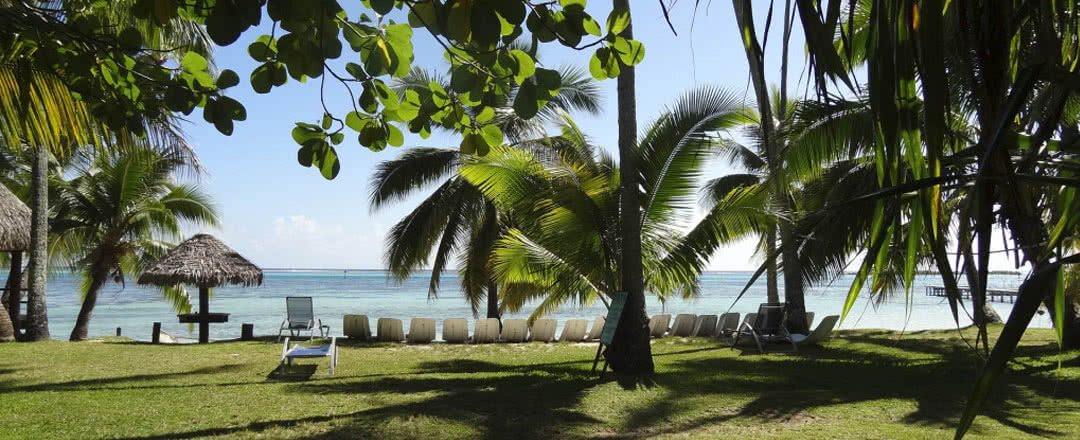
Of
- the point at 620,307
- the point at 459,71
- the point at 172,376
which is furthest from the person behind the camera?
the point at 172,376

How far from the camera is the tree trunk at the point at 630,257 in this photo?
8898 millimetres

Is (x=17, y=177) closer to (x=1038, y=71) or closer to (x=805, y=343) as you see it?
(x=805, y=343)

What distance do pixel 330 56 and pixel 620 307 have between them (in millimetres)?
6600

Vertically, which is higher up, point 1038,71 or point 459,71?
point 459,71

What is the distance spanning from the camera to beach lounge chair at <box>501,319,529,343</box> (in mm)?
13805

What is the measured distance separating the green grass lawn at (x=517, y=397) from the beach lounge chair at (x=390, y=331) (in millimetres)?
2399

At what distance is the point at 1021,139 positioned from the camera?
3.99ft


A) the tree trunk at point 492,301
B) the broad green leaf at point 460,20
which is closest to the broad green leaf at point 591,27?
the broad green leaf at point 460,20

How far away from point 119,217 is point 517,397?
1247 cm

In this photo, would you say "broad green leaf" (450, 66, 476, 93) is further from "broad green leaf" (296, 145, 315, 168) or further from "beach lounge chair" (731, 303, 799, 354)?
"beach lounge chair" (731, 303, 799, 354)

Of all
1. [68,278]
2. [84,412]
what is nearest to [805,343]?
[84,412]

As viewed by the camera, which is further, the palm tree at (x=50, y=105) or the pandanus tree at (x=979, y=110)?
the palm tree at (x=50, y=105)

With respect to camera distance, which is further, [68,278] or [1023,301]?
[68,278]

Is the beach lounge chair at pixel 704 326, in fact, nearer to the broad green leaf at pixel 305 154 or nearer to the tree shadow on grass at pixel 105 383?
the tree shadow on grass at pixel 105 383
